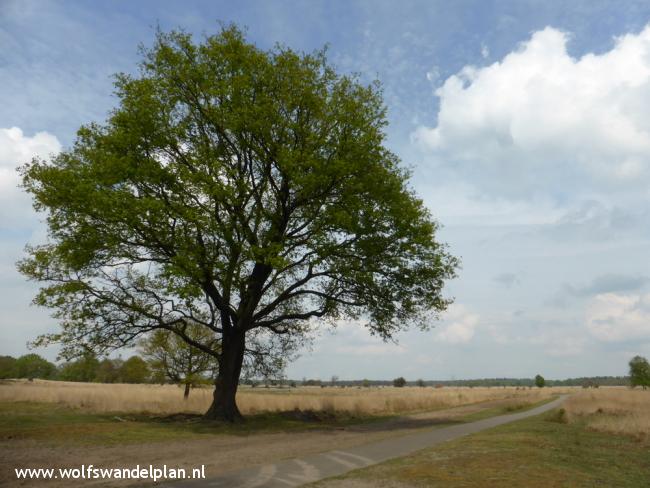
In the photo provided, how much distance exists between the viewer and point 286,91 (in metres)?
21.0

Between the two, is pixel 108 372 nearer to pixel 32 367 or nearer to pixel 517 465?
pixel 32 367

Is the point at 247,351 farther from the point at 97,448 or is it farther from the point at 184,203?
the point at 97,448

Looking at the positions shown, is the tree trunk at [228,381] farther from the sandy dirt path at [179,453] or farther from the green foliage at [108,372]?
the green foliage at [108,372]

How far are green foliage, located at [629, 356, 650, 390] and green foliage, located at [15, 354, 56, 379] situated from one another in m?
120

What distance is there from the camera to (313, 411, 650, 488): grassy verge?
934 centimetres

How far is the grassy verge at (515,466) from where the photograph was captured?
9336 millimetres

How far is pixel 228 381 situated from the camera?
2195 centimetres

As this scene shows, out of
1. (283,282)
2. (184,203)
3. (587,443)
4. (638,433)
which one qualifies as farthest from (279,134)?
(638,433)

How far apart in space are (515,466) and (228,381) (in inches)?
559

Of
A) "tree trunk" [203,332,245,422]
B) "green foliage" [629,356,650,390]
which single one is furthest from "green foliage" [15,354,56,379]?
"green foliage" [629,356,650,390]

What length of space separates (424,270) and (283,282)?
7546 mm

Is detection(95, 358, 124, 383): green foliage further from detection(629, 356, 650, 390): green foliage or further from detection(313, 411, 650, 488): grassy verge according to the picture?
detection(629, 356, 650, 390): green foliage

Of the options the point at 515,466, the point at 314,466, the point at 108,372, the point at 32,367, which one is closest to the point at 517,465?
the point at 515,466

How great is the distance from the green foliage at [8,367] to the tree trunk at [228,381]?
79.4m
